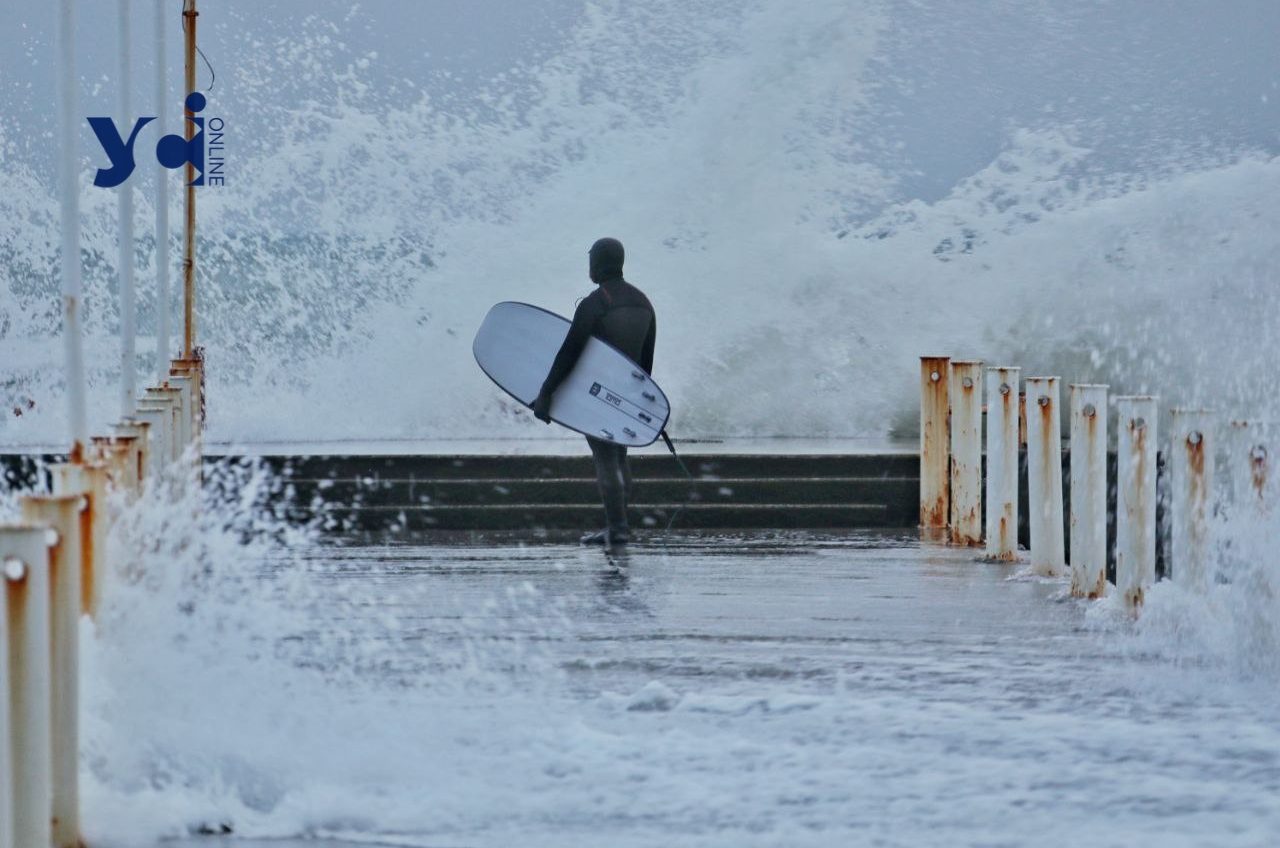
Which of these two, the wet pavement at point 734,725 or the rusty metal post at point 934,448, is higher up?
the rusty metal post at point 934,448

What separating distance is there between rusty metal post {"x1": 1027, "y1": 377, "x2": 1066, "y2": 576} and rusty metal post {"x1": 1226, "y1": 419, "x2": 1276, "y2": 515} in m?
1.90

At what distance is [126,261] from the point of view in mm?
10023

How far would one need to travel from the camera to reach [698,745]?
5414mm

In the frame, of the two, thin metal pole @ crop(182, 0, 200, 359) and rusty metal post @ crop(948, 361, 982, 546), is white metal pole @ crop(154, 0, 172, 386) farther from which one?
rusty metal post @ crop(948, 361, 982, 546)

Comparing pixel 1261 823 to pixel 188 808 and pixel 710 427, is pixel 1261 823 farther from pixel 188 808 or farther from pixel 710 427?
pixel 710 427

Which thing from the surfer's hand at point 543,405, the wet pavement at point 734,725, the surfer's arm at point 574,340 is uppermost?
the surfer's arm at point 574,340

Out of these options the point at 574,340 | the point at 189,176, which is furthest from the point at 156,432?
the point at 189,176

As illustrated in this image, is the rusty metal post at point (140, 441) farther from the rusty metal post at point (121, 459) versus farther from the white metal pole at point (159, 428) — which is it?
the white metal pole at point (159, 428)

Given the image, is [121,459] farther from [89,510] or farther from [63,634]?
[63,634]

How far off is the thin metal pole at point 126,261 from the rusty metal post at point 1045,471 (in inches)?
180

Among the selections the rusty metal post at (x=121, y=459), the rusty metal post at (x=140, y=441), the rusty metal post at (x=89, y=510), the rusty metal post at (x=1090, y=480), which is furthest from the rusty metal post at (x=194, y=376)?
the rusty metal post at (x=89, y=510)

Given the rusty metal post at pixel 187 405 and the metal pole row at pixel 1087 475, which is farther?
the rusty metal post at pixel 187 405

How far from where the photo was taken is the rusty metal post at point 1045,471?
29.1ft

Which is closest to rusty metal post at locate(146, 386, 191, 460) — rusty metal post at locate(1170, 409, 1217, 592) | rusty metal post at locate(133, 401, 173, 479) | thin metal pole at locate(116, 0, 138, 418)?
rusty metal post at locate(133, 401, 173, 479)
